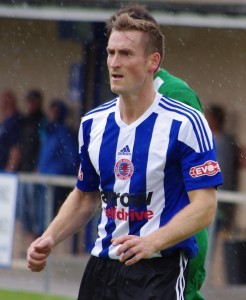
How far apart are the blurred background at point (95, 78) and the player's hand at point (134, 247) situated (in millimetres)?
5225

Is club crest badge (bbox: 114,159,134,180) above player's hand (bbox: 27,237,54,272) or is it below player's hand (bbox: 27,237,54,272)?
above

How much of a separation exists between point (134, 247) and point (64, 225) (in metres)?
0.74

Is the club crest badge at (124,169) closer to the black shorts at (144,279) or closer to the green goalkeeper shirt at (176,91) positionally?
the black shorts at (144,279)

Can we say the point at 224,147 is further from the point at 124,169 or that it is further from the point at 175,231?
the point at 175,231

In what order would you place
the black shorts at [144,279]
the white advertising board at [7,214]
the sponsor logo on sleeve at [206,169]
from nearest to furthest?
the sponsor logo on sleeve at [206,169]
the black shorts at [144,279]
the white advertising board at [7,214]

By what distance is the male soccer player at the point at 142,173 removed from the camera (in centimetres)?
568

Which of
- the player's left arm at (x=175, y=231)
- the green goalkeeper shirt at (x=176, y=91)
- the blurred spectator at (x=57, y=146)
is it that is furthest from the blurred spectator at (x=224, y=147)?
the player's left arm at (x=175, y=231)

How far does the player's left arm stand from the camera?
534cm

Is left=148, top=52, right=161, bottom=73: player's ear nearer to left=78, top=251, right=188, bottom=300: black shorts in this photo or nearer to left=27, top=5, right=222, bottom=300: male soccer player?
left=27, top=5, right=222, bottom=300: male soccer player

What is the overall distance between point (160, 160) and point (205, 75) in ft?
30.4

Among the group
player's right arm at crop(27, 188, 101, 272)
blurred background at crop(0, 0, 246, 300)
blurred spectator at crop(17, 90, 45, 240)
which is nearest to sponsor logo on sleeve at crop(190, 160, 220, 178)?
player's right arm at crop(27, 188, 101, 272)

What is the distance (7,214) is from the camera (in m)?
11.7

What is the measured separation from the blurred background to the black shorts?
472 cm

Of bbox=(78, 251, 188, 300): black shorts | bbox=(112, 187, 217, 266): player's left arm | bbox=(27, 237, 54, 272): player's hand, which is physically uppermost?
bbox=(112, 187, 217, 266): player's left arm
